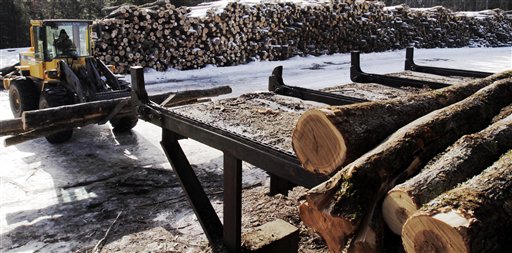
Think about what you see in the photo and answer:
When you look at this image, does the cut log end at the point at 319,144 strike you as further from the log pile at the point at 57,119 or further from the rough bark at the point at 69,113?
the log pile at the point at 57,119

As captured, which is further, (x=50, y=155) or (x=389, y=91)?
(x=50, y=155)

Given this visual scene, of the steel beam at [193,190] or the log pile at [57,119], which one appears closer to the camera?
the steel beam at [193,190]

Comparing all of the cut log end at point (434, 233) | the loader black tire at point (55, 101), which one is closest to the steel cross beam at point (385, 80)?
the cut log end at point (434, 233)

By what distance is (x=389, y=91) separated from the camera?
4.80 m

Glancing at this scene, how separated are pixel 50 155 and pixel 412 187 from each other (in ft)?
20.5

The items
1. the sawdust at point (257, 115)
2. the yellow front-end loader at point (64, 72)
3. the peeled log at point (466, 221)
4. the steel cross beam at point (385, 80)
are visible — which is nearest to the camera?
the peeled log at point (466, 221)

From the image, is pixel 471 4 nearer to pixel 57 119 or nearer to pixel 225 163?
pixel 57 119

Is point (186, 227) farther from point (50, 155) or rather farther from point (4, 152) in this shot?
point (4, 152)

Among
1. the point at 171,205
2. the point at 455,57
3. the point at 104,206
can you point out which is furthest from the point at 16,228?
Result: the point at 455,57

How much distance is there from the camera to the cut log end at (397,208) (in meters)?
1.63

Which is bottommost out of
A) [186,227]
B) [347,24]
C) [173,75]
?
[186,227]

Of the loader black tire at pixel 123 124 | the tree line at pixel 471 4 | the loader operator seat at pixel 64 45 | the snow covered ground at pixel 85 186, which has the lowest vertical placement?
the snow covered ground at pixel 85 186

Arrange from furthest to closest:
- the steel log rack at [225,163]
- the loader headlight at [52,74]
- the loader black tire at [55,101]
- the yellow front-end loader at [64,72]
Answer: the loader headlight at [52,74] < the yellow front-end loader at [64,72] < the loader black tire at [55,101] < the steel log rack at [225,163]

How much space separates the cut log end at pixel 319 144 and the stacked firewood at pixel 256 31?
7.80 metres
